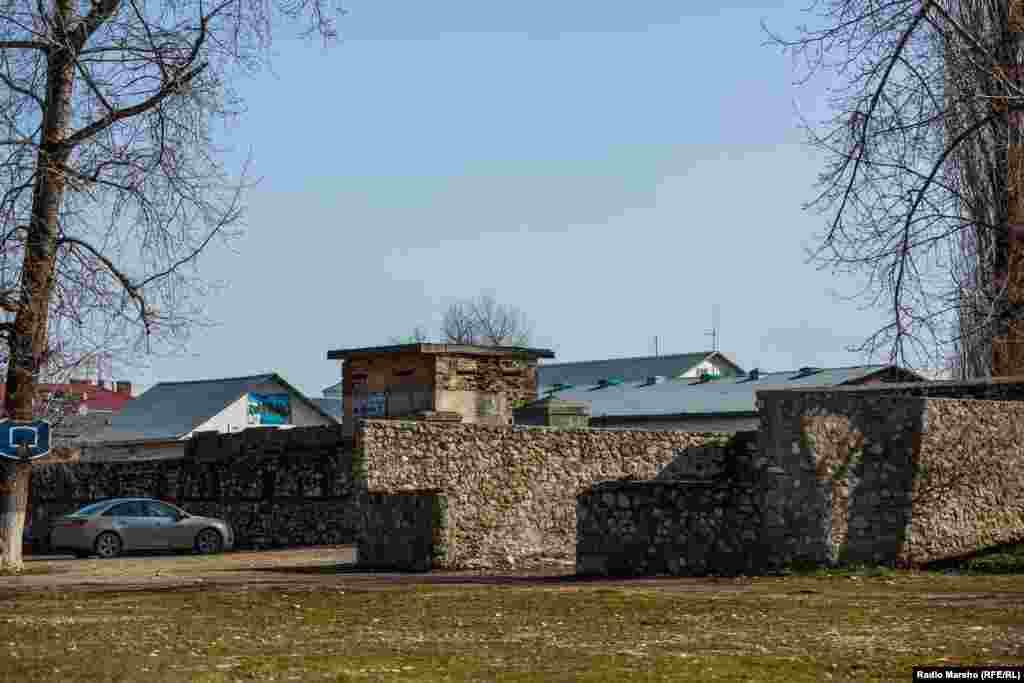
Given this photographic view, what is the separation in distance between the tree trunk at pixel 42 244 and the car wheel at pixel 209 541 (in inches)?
453

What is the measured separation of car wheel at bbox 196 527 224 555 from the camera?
34.8 metres

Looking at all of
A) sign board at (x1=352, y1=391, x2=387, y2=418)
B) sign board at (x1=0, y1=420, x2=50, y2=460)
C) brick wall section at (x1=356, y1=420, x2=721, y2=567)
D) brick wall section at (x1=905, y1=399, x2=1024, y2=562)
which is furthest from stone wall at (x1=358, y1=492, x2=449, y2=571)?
sign board at (x1=352, y1=391, x2=387, y2=418)

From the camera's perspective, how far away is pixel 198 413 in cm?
6900

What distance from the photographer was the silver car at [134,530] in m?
34.1

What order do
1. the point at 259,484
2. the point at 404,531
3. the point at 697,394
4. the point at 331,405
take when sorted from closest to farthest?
the point at 404,531 < the point at 259,484 < the point at 697,394 < the point at 331,405

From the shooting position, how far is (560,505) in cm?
2816

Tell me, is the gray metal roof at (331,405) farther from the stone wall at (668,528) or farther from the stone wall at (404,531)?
the stone wall at (668,528)

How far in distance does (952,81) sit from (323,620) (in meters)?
8.30

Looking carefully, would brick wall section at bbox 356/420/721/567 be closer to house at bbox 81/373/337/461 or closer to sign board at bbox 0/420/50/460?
sign board at bbox 0/420/50/460

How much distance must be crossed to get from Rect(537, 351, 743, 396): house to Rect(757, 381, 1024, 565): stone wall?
199 ft

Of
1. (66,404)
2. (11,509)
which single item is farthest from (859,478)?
(66,404)

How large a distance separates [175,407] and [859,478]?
5331cm

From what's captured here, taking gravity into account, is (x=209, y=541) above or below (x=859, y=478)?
below

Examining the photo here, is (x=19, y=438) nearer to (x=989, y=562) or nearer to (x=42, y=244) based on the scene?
(x=42, y=244)
